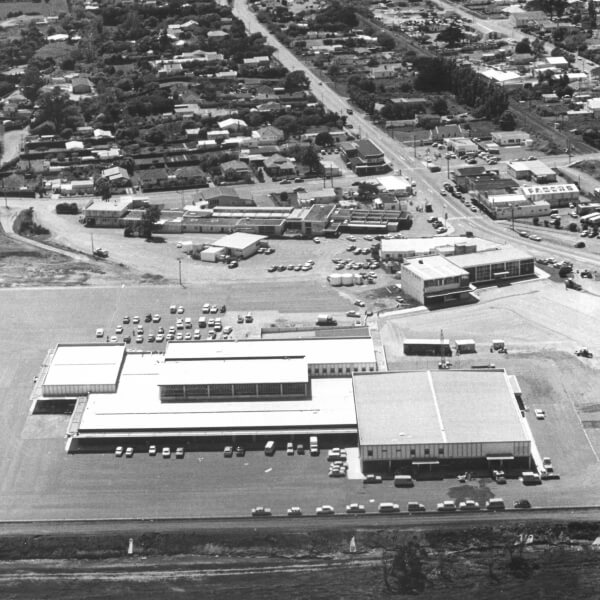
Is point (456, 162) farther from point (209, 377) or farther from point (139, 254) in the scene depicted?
point (209, 377)

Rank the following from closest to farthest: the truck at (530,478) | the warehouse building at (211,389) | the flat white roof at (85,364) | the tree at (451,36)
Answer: the truck at (530,478) < the warehouse building at (211,389) < the flat white roof at (85,364) < the tree at (451,36)

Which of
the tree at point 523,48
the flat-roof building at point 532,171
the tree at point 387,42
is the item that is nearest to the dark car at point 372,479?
the flat-roof building at point 532,171

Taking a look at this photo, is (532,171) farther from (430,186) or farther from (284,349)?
(284,349)

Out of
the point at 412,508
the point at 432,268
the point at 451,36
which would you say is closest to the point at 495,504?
the point at 412,508

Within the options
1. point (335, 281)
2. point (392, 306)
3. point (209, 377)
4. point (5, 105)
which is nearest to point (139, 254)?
point (335, 281)

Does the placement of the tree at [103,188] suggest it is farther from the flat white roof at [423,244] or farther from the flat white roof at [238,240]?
the flat white roof at [423,244]
